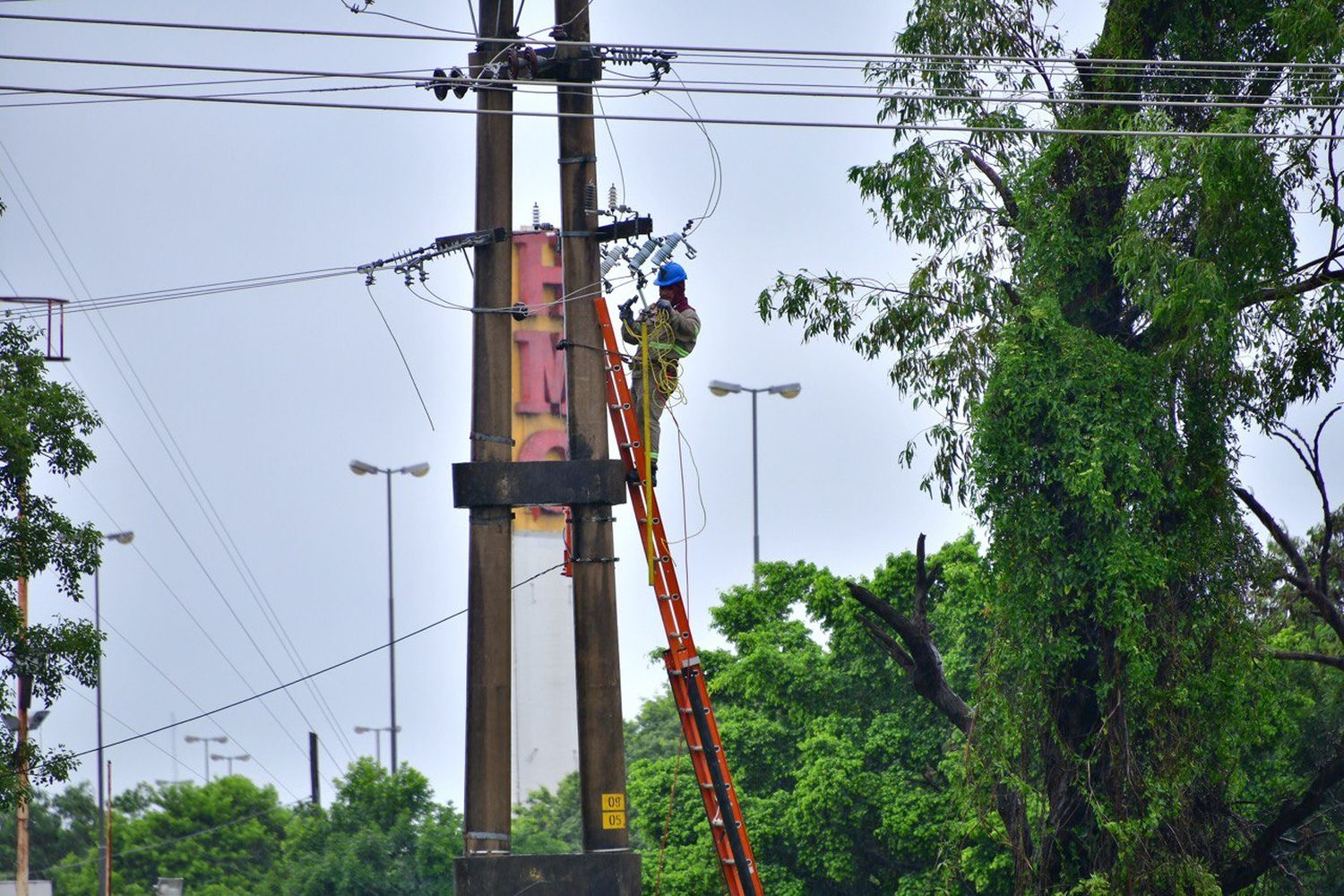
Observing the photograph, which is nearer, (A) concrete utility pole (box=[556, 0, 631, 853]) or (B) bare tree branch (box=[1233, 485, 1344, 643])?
(A) concrete utility pole (box=[556, 0, 631, 853])

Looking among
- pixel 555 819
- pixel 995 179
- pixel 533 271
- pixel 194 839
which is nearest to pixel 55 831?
pixel 194 839

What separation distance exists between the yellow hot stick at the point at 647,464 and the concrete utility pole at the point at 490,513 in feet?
3.10

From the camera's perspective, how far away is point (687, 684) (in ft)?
41.6

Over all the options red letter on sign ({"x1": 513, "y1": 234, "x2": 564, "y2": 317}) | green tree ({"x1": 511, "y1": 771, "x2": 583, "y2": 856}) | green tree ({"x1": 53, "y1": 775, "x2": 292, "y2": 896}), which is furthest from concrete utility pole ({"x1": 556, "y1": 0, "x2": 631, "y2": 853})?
red letter on sign ({"x1": 513, "y1": 234, "x2": 564, "y2": 317})

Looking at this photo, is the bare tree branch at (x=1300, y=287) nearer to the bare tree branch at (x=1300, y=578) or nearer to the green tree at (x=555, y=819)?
the bare tree branch at (x=1300, y=578)

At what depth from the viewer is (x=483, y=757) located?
1195 centimetres

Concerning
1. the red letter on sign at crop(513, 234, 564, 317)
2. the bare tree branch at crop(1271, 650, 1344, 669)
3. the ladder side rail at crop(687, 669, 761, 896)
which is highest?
the red letter on sign at crop(513, 234, 564, 317)

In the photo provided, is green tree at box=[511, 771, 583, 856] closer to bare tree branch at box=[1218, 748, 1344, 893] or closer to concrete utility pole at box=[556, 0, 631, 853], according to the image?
bare tree branch at box=[1218, 748, 1344, 893]

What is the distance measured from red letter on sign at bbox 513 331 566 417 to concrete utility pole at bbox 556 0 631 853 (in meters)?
62.2

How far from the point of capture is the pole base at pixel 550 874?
11766 millimetres

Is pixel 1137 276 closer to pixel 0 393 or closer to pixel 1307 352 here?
pixel 1307 352

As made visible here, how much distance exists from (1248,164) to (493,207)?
763cm

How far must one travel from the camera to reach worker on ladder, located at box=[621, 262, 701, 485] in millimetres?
13062

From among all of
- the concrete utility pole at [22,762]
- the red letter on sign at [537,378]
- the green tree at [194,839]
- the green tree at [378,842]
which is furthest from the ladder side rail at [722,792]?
the red letter on sign at [537,378]
